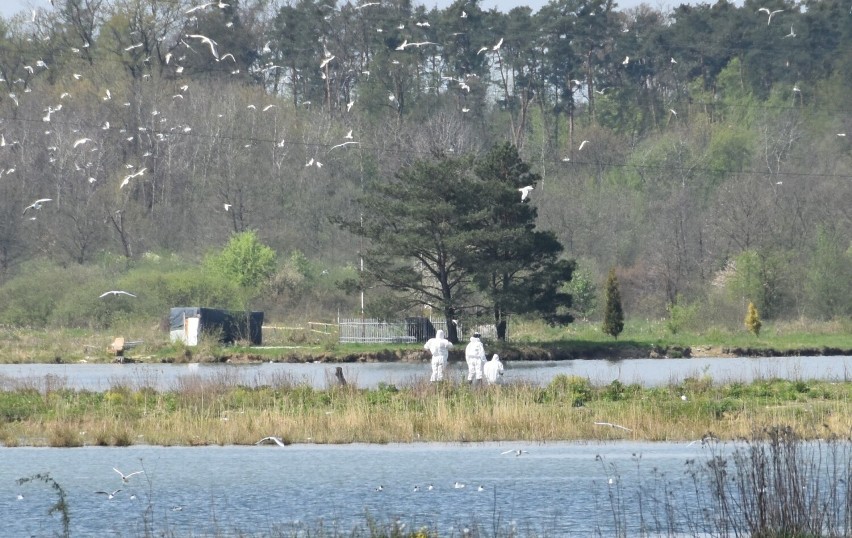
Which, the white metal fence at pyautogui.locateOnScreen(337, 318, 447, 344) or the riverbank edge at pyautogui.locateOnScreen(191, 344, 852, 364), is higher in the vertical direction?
the white metal fence at pyautogui.locateOnScreen(337, 318, 447, 344)

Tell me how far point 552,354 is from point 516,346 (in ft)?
4.19

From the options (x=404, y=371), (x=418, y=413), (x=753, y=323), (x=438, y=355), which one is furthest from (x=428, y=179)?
(x=418, y=413)

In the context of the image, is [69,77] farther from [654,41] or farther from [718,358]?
[718,358]

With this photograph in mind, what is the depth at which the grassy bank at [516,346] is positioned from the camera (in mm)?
52000

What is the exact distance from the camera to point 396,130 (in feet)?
285

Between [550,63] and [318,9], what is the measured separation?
14.9m

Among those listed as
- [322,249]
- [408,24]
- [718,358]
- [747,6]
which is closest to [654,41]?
[747,6]

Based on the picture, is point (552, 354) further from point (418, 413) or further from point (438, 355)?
point (418, 413)

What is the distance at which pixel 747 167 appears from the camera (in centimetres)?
9000

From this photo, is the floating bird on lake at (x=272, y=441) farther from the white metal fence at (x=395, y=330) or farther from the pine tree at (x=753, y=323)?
the pine tree at (x=753, y=323)

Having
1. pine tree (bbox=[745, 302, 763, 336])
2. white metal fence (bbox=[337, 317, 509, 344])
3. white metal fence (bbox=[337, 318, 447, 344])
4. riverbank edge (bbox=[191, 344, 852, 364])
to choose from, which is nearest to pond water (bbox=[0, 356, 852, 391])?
riverbank edge (bbox=[191, 344, 852, 364])

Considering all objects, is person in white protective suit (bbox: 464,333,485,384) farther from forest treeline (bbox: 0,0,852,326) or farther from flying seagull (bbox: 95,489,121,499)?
forest treeline (bbox: 0,0,852,326)

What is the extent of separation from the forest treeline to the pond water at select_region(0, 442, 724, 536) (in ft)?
150

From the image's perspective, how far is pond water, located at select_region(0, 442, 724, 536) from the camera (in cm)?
1836
